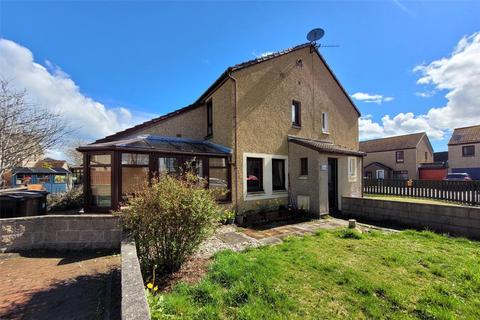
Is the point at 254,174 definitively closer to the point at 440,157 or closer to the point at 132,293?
the point at 132,293

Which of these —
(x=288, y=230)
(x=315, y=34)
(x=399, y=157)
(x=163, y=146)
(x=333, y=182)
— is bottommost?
(x=288, y=230)

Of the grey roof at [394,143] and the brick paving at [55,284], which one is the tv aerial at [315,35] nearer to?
the brick paving at [55,284]

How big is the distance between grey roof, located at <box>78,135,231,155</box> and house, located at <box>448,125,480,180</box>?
4252 cm

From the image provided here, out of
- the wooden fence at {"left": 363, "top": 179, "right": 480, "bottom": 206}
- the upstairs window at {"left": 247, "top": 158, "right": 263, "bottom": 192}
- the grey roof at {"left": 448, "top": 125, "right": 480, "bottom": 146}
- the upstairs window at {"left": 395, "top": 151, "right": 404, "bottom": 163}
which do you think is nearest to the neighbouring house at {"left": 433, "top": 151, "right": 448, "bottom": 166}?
the grey roof at {"left": 448, "top": 125, "right": 480, "bottom": 146}

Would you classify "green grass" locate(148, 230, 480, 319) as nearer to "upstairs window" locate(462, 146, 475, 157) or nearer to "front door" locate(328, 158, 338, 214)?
"front door" locate(328, 158, 338, 214)

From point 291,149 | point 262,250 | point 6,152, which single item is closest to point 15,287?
point 262,250

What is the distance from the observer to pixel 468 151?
34.7 metres

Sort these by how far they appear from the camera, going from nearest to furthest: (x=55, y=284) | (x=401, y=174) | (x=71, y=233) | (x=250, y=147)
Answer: (x=55, y=284) < (x=71, y=233) < (x=250, y=147) < (x=401, y=174)

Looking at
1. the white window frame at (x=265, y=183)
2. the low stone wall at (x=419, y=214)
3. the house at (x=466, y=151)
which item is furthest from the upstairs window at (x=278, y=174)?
the house at (x=466, y=151)

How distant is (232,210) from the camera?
980cm

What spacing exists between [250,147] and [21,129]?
9238 millimetres

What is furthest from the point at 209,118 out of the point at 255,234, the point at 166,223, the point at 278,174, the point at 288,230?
the point at 166,223

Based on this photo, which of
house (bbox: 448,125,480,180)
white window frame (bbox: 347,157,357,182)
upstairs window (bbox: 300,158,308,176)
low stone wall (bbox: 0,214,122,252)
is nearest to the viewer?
low stone wall (bbox: 0,214,122,252)

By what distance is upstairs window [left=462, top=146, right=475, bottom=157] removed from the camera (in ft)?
112
